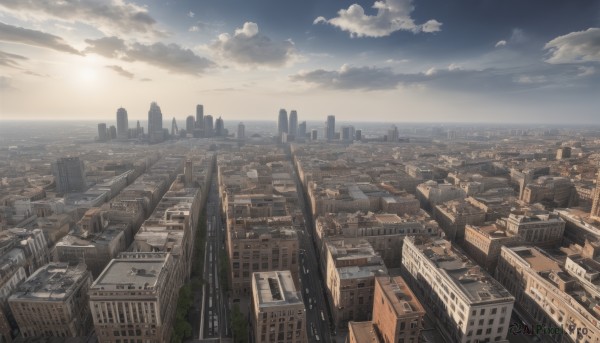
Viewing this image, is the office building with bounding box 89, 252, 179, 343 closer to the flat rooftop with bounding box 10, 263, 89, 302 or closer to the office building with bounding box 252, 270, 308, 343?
the flat rooftop with bounding box 10, 263, 89, 302

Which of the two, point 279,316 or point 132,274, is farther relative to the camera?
point 132,274

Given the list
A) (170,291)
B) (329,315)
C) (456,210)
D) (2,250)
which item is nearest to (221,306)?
(170,291)

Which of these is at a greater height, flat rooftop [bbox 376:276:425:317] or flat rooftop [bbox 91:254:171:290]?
flat rooftop [bbox 91:254:171:290]

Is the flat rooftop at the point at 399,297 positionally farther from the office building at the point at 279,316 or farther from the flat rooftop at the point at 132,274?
the flat rooftop at the point at 132,274

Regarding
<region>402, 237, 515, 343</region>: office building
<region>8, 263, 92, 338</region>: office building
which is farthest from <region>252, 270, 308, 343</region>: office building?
<region>8, 263, 92, 338</region>: office building

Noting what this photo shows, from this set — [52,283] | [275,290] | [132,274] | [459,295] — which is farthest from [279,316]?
[52,283]

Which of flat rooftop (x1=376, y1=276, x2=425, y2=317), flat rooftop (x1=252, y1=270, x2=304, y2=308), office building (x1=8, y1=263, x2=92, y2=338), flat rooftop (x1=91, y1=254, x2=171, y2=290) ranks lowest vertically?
office building (x1=8, y1=263, x2=92, y2=338)

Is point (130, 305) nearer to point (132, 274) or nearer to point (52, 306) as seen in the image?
point (132, 274)
